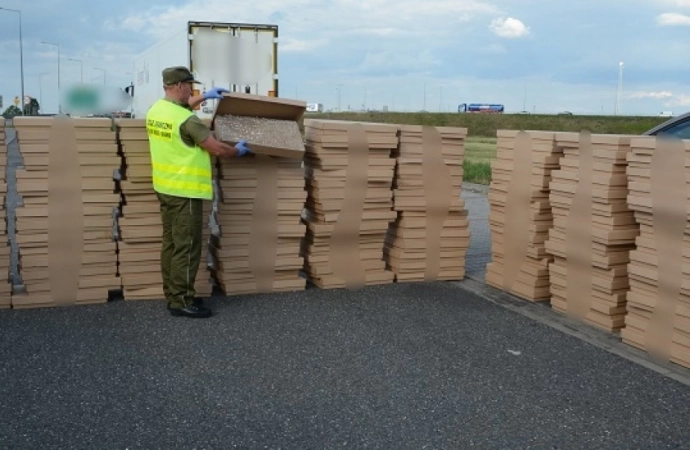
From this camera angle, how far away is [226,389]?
5789mm

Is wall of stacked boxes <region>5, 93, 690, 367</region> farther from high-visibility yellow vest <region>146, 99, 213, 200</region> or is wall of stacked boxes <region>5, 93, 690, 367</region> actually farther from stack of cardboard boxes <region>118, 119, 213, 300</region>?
high-visibility yellow vest <region>146, 99, 213, 200</region>

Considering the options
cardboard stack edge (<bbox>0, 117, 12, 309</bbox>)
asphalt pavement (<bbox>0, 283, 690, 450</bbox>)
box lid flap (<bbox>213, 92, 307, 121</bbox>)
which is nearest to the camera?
asphalt pavement (<bbox>0, 283, 690, 450</bbox>)

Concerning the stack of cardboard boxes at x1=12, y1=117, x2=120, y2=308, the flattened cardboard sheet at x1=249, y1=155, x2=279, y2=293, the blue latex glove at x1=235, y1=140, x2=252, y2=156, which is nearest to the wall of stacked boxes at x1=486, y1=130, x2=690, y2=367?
the flattened cardboard sheet at x1=249, y1=155, x2=279, y2=293

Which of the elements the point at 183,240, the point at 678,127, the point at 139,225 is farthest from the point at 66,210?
the point at 678,127

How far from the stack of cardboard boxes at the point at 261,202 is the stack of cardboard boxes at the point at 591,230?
2767mm

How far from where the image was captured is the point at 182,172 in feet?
24.9

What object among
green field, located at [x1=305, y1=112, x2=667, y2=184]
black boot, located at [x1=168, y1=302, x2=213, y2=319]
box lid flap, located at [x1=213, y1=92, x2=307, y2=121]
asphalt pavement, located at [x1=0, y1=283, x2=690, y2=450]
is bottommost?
asphalt pavement, located at [x1=0, y1=283, x2=690, y2=450]

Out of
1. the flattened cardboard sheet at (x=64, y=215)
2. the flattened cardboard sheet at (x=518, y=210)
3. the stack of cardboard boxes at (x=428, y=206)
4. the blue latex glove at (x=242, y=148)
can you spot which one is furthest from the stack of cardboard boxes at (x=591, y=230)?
the flattened cardboard sheet at (x=64, y=215)

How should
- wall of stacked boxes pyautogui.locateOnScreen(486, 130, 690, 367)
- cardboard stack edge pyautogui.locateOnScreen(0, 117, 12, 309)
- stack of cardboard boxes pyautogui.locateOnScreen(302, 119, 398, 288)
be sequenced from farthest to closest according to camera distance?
stack of cardboard boxes pyautogui.locateOnScreen(302, 119, 398, 288)
cardboard stack edge pyautogui.locateOnScreen(0, 117, 12, 309)
wall of stacked boxes pyautogui.locateOnScreen(486, 130, 690, 367)

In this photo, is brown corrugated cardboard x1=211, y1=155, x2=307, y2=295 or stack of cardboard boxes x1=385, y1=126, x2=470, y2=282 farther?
stack of cardboard boxes x1=385, y1=126, x2=470, y2=282

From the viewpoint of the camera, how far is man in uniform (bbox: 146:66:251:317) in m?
7.53

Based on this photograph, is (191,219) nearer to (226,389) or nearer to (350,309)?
(350,309)

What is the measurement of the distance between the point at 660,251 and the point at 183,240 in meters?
4.46

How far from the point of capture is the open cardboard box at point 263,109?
8047 mm
